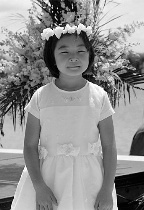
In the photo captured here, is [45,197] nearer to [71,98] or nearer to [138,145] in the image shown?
[71,98]

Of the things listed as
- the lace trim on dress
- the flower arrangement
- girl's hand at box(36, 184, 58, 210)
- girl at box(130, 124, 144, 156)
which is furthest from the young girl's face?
girl at box(130, 124, 144, 156)

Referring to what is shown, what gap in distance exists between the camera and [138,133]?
6086 mm

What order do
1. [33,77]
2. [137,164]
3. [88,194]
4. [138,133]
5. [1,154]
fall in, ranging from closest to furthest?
[88,194] < [33,77] < [137,164] < [1,154] < [138,133]

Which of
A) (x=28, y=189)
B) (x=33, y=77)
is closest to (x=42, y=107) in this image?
(x=28, y=189)

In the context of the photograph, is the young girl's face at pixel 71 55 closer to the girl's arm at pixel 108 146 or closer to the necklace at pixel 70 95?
the necklace at pixel 70 95

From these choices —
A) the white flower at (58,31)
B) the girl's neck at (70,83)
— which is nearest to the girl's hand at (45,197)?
the girl's neck at (70,83)

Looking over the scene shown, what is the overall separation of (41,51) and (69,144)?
75.5 inches

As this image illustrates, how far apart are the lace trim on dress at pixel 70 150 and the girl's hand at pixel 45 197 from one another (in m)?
0.13

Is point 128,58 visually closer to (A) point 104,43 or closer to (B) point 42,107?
(A) point 104,43

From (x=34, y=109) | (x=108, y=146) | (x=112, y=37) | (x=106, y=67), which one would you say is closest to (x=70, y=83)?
(x=34, y=109)

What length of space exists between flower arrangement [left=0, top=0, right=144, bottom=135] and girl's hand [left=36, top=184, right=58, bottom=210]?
189 centimetres

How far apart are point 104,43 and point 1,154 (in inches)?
70.1

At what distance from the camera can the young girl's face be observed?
1.97 metres

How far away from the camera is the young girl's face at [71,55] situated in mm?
1973
